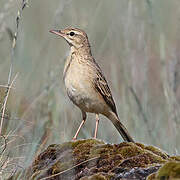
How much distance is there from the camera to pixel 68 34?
6.58 m

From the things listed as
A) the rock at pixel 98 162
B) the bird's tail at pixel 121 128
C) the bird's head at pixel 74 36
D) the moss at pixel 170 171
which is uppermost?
the bird's head at pixel 74 36

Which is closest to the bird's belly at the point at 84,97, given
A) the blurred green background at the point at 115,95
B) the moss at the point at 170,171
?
the blurred green background at the point at 115,95

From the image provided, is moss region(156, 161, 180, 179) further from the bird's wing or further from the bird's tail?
the bird's wing

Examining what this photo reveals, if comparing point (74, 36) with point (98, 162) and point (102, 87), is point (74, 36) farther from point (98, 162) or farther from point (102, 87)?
point (98, 162)

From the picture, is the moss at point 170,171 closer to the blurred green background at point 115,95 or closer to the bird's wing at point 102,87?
the blurred green background at point 115,95

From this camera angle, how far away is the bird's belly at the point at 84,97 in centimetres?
605

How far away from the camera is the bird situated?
6098 millimetres

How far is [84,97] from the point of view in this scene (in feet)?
20.2

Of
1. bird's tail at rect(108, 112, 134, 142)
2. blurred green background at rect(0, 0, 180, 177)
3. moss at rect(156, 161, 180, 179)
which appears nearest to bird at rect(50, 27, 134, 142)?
bird's tail at rect(108, 112, 134, 142)

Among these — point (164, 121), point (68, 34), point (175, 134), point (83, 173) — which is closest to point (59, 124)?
point (68, 34)

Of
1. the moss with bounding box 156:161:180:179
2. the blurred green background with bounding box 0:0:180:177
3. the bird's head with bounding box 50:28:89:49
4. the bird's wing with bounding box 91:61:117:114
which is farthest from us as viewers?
the bird's head with bounding box 50:28:89:49

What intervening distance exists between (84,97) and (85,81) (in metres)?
0.21

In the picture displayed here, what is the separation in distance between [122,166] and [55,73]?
2834mm

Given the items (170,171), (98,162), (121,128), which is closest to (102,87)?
(121,128)
